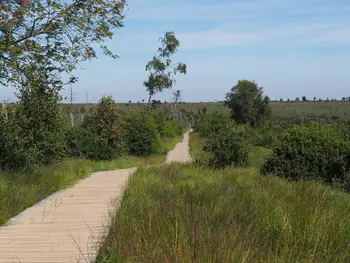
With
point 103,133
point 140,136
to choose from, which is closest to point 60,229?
point 103,133

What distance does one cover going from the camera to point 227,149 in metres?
16.2

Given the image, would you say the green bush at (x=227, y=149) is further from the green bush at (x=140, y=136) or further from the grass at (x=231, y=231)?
the grass at (x=231, y=231)

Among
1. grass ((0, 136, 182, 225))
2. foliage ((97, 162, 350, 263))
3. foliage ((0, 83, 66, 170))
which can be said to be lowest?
grass ((0, 136, 182, 225))

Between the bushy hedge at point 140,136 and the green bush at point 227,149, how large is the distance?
6.55 meters

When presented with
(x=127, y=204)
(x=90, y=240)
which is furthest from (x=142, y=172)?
(x=90, y=240)

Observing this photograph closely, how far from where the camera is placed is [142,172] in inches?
468

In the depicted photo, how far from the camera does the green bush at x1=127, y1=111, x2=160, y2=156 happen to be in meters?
22.3

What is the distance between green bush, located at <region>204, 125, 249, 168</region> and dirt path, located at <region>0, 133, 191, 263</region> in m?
7.60

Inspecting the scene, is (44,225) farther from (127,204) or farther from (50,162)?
(50,162)

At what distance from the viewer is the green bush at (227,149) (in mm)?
16125

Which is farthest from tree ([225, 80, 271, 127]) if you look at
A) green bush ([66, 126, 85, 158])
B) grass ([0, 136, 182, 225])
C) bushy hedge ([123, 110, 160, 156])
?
grass ([0, 136, 182, 225])

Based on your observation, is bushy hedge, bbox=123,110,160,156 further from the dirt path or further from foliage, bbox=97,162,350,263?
foliage, bbox=97,162,350,263

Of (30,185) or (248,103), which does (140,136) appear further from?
(248,103)

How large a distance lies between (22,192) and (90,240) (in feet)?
11.4
